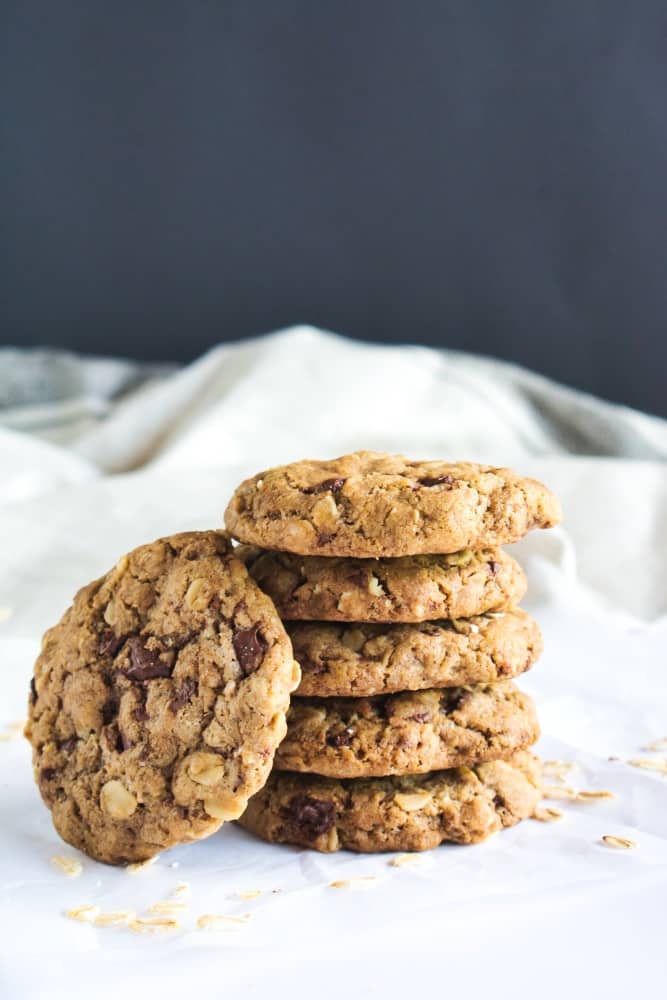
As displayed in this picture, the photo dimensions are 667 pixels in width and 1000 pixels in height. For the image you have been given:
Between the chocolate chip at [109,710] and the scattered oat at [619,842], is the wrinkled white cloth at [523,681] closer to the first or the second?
the scattered oat at [619,842]

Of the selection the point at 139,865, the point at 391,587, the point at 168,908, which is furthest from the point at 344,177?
the point at 168,908

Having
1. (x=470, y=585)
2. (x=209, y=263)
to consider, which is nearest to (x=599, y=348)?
(x=209, y=263)

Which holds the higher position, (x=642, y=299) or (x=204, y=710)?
(x=642, y=299)

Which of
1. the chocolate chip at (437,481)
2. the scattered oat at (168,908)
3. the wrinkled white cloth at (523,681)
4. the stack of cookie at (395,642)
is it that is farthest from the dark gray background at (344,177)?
the scattered oat at (168,908)

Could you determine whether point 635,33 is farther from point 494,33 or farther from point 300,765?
point 300,765

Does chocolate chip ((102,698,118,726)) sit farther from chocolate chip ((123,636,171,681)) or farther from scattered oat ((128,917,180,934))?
scattered oat ((128,917,180,934))

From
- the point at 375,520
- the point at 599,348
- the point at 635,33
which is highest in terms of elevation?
the point at 635,33
